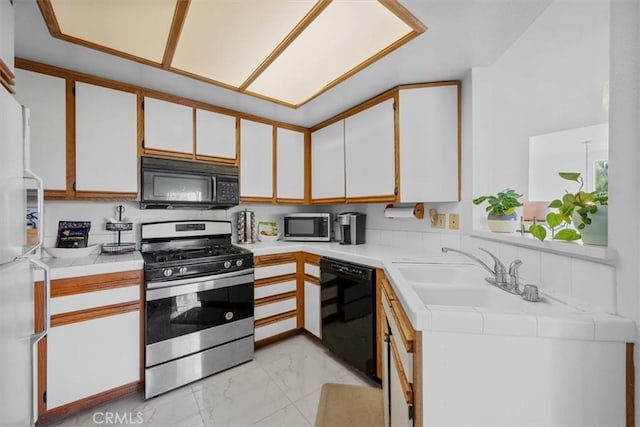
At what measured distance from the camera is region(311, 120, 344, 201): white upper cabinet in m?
2.48

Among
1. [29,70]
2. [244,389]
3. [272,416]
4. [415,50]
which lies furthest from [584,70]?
[29,70]

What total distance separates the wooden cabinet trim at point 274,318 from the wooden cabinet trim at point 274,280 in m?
0.31

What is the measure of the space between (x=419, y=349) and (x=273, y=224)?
7.14 feet

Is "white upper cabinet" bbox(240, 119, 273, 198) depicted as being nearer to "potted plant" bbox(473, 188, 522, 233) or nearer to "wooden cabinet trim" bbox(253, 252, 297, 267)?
"wooden cabinet trim" bbox(253, 252, 297, 267)

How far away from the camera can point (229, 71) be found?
1662 millimetres

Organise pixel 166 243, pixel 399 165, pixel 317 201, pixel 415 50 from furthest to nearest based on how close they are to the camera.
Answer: pixel 317 201 → pixel 166 243 → pixel 399 165 → pixel 415 50

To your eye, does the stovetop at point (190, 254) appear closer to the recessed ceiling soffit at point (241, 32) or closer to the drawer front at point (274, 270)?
the drawer front at point (274, 270)

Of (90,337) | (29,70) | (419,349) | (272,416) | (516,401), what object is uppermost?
(29,70)

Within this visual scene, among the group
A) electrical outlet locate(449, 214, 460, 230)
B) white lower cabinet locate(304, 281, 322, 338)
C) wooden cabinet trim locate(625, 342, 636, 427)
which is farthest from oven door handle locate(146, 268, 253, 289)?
wooden cabinet trim locate(625, 342, 636, 427)

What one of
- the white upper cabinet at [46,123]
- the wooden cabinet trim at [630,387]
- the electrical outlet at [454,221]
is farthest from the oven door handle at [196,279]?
the wooden cabinet trim at [630,387]

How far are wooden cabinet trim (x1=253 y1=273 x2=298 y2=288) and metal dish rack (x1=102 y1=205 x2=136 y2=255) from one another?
3.33 feet

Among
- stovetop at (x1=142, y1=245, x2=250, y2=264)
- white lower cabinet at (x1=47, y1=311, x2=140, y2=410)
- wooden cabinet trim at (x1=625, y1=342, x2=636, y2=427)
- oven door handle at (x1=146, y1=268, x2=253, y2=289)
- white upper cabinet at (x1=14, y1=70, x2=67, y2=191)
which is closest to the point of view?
wooden cabinet trim at (x1=625, y1=342, x2=636, y2=427)

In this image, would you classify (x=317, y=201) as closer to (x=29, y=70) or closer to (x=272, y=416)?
(x=272, y=416)

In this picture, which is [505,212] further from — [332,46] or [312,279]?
[312,279]
